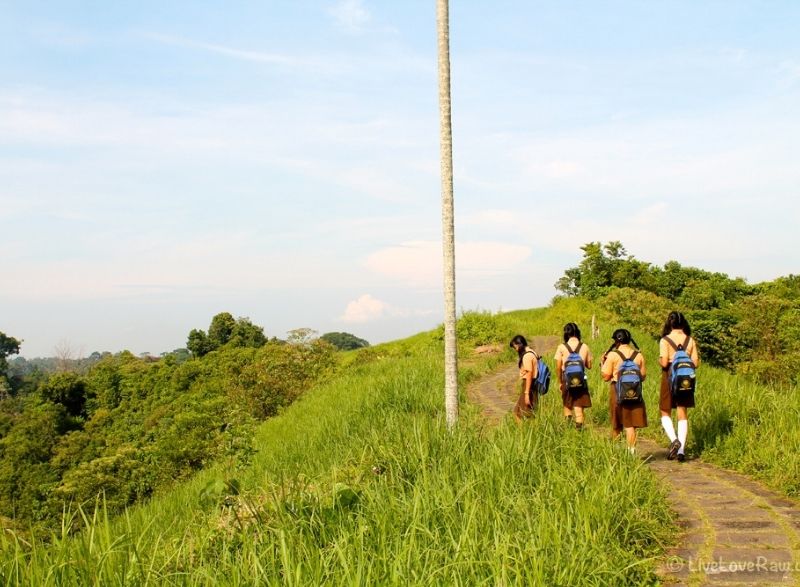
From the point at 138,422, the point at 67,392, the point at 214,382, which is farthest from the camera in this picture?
the point at 67,392

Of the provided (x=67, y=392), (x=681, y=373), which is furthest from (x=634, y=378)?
(x=67, y=392)

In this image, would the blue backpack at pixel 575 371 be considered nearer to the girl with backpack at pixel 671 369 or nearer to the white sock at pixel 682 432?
the girl with backpack at pixel 671 369

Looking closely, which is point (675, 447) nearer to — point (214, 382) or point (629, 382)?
point (629, 382)

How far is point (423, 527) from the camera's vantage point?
4.96 meters

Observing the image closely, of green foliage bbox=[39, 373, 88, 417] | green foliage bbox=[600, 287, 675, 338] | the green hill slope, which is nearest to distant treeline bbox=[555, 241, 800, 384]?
green foliage bbox=[600, 287, 675, 338]

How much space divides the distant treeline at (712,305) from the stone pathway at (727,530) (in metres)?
21.4

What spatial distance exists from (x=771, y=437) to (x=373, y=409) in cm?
→ 584

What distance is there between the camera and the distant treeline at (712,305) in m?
32.1

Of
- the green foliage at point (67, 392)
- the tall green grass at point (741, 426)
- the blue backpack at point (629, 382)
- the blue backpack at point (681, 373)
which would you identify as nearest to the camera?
the tall green grass at point (741, 426)

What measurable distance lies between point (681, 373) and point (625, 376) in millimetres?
739

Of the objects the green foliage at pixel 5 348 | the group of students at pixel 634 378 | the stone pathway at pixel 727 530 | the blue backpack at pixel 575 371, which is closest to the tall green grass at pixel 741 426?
the stone pathway at pixel 727 530

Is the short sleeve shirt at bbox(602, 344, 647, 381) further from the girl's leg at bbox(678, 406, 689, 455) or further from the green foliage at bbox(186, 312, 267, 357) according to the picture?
the green foliage at bbox(186, 312, 267, 357)

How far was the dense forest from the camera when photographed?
3156 centimetres

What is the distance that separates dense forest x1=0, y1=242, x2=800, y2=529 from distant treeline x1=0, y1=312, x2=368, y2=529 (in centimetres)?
9
